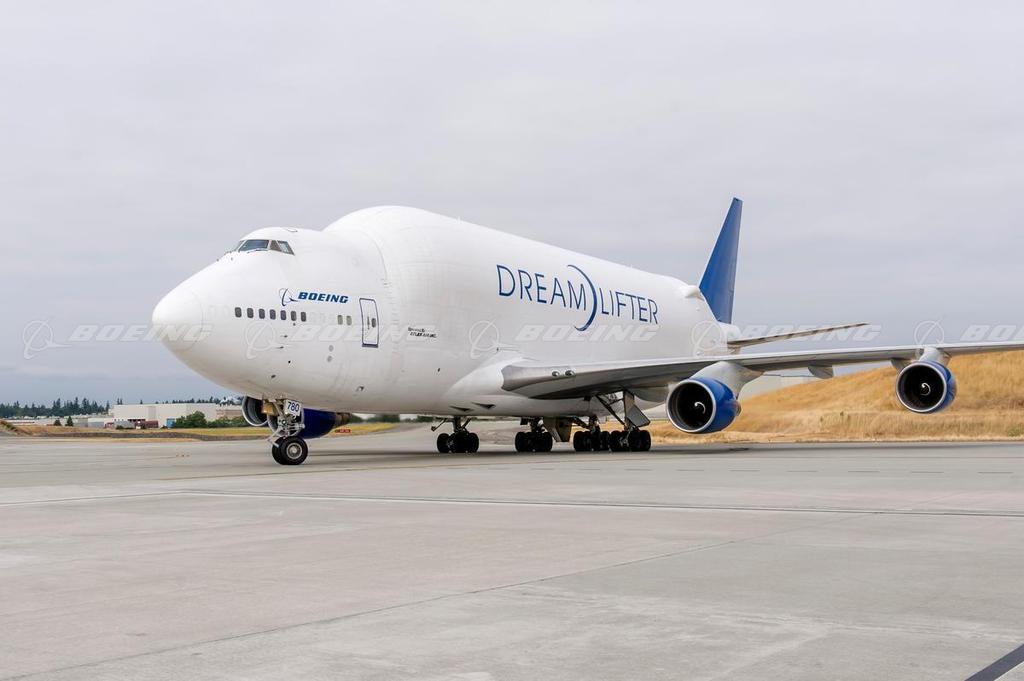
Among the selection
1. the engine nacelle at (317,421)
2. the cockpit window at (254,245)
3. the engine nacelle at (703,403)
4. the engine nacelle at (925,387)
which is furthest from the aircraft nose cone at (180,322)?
the engine nacelle at (925,387)

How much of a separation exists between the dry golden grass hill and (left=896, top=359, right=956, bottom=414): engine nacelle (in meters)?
9.90

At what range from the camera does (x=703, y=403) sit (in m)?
22.7

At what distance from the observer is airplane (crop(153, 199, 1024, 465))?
60.8 ft

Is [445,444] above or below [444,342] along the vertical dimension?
below

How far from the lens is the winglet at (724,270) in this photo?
123ft

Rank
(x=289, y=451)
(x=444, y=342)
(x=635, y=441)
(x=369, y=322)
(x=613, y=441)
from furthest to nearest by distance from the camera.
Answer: (x=613, y=441) < (x=635, y=441) < (x=444, y=342) < (x=369, y=322) < (x=289, y=451)

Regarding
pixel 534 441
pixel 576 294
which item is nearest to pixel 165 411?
pixel 534 441

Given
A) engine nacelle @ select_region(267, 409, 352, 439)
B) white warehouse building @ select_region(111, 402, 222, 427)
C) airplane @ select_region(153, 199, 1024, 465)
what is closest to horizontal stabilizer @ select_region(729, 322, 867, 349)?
airplane @ select_region(153, 199, 1024, 465)

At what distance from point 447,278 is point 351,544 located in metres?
15.5

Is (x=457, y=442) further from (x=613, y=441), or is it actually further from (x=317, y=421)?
(x=317, y=421)

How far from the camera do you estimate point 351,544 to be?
734 cm

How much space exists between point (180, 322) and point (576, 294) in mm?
12804

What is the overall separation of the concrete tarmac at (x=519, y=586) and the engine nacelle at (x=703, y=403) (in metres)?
10.4

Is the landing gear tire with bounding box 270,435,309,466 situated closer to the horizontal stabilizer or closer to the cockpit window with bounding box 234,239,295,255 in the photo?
the cockpit window with bounding box 234,239,295,255
